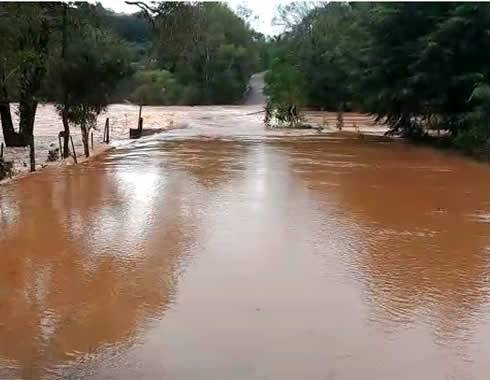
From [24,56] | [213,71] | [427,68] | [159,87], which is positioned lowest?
[159,87]

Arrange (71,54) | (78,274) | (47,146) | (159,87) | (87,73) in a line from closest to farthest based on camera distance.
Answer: (78,274)
(71,54)
(87,73)
(47,146)
(159,87)

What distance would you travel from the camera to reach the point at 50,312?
546 cm

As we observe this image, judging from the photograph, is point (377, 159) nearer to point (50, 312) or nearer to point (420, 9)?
point (420, 9)

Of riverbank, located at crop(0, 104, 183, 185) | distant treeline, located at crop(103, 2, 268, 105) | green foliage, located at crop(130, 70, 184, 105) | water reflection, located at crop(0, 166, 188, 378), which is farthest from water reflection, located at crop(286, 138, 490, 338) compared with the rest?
green foliage, located at crop(130, 70, 184, 105)

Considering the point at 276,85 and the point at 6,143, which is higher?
the point at 276,85

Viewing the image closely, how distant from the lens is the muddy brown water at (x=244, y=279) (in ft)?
15.0

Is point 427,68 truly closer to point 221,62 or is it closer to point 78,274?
point 78,274

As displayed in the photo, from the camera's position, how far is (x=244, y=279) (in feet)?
21.0

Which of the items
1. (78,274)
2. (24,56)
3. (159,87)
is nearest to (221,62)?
(159,87)

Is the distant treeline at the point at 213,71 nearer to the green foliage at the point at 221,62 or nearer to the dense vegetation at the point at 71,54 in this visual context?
the green foliage at the point at 221,62

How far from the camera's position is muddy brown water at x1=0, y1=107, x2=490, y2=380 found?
181 inches

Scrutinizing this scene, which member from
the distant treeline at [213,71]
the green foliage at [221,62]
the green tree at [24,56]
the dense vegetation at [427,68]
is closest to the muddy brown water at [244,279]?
the green tree at [24,56]

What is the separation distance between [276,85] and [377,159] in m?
17.7

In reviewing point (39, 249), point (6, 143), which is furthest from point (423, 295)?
point (6, 143)
